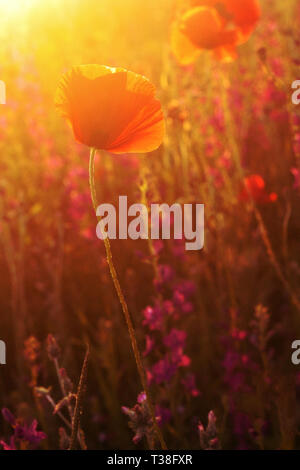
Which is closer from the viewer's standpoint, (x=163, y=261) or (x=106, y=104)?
(x=106, y=104)

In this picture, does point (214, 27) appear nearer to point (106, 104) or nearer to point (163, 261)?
point (163, 261)

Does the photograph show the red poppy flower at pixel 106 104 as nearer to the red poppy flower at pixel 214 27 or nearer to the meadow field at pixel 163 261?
the meadow field at pixel 163 261

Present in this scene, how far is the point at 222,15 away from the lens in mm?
1728

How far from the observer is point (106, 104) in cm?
83

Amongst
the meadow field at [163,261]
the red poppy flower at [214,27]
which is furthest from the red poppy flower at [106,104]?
the red poppy flower at [214,27]

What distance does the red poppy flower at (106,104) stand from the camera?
32.2 inches

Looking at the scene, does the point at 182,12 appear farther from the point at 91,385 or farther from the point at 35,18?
the point at 35,18

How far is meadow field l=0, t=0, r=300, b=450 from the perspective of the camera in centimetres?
120

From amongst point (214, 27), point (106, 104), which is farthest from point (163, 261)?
point (106, 104)

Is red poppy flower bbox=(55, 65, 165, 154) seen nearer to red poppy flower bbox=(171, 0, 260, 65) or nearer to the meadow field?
the meadow field

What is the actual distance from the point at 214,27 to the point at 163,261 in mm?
811

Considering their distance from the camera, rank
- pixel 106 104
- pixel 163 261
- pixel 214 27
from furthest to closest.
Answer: pixel 163 261 < pixel 214 27 < pixel 106 104

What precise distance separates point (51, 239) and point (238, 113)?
3.38 feet

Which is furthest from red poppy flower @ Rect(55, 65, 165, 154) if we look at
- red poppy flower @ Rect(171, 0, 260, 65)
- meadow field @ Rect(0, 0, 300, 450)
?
red poppy flower @ Rect(171, 0, 260, 65)
